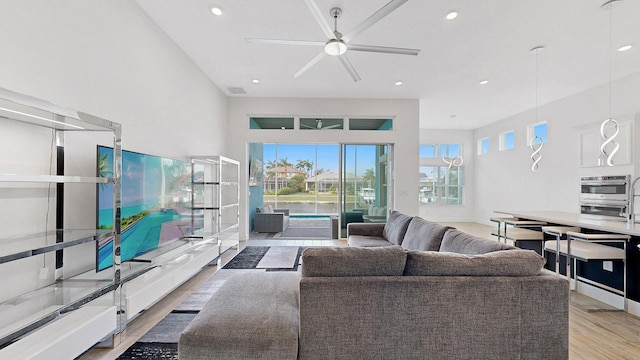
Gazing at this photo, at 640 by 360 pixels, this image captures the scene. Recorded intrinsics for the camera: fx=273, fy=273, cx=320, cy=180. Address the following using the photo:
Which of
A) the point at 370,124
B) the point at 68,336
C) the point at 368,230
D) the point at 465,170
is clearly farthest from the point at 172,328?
the point at 465,170

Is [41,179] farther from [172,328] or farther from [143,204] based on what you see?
[172,328]

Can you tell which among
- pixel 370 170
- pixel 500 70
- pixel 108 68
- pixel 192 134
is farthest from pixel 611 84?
pixel 108 68

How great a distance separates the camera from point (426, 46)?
373 centimetres

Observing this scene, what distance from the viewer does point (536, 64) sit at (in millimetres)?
4176

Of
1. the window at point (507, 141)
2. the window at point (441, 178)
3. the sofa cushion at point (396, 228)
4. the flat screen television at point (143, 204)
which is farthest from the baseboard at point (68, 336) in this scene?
the window at point (507, 141)

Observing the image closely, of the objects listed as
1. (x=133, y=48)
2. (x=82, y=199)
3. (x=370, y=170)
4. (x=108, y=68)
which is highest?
(x=133, y=48)

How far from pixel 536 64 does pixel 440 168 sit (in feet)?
17.6

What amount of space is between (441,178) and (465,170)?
84cm

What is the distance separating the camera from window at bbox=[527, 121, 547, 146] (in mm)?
6496

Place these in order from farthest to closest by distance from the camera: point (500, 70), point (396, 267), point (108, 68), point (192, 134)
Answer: point (500, 70) → point (192, 134) → point (108, 68) → point (396, 267)

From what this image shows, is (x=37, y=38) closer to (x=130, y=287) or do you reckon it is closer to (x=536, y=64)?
(x=130, y=287)

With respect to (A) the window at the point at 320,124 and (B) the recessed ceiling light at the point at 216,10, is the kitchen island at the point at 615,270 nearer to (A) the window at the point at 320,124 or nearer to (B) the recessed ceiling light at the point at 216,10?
(A) the window at the point at 320,124

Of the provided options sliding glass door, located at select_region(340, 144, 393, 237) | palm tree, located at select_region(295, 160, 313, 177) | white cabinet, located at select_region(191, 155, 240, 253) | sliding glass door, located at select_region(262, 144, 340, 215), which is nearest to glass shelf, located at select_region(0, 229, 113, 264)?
white cabinet, located at select_region(191, 155, 240, 253)

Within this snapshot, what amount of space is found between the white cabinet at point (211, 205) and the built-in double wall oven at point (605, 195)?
19.7 ft
